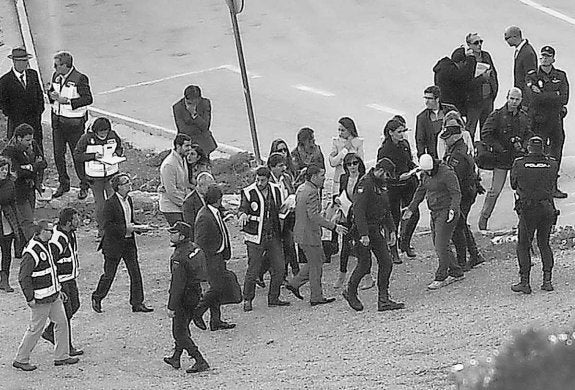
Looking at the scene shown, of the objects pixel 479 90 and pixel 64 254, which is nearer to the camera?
pixel 64 254

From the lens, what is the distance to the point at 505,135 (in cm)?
1392

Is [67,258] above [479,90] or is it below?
below

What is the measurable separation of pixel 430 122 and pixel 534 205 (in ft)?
8.64

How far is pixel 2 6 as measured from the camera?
26078 millimetres

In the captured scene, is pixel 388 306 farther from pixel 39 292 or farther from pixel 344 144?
pixel 39 292

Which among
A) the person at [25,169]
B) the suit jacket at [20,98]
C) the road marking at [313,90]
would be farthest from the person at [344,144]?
the road marking at [313,90]

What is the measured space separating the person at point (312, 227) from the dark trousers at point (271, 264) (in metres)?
0.24

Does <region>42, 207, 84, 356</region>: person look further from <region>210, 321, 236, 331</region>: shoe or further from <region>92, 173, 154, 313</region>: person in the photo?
<region>210, 321, 236, 331</region>: shoe

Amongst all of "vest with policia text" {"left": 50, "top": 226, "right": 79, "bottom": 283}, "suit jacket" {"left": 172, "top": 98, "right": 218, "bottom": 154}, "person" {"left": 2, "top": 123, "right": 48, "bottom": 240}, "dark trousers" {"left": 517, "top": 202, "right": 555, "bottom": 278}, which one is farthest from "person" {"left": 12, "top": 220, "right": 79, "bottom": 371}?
"dark trousers" {"left": 517, "top": 202, "right": 555, "bottom": 278}

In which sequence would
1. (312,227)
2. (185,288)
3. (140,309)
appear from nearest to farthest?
(185,288) → (312,227) → (140,309)

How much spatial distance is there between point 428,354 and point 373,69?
37.9 ft

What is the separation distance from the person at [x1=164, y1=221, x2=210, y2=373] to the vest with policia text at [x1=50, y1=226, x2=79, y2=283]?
3.66 feet

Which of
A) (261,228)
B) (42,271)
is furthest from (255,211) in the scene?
(42,271)

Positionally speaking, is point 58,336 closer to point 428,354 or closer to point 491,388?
point 428,354
